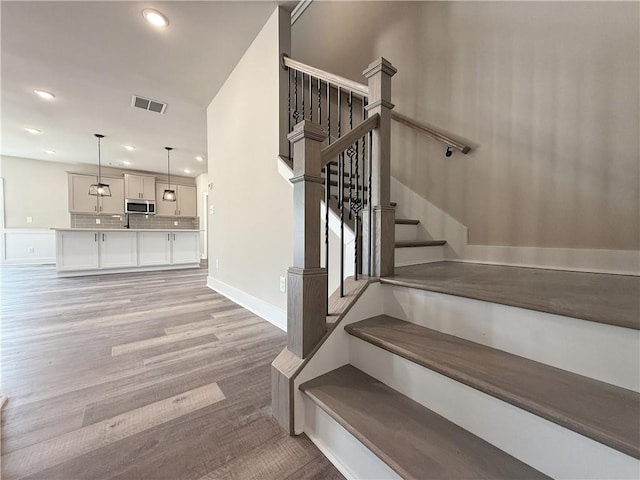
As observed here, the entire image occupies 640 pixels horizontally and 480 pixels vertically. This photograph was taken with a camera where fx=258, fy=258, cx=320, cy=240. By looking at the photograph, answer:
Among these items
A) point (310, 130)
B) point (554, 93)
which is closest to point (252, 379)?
point (310, 130)

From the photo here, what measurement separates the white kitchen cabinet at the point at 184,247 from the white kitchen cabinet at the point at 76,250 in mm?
1334

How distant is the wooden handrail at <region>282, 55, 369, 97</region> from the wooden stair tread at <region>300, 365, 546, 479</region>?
1.58m

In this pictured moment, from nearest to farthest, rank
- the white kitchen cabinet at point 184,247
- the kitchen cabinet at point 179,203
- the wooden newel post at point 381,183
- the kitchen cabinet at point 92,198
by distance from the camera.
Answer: the wooden newel post at point 381,183 < the white kitchen cabinet at point 184,247 < the kitchen cabinet at point 92,198 < the kitchen cabinet at point 179,203

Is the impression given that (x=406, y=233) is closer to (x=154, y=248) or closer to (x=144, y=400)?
(x=144, y=400)

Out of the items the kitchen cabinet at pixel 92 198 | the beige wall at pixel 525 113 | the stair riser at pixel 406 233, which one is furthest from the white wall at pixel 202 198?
the stair riser at pixel 406 233

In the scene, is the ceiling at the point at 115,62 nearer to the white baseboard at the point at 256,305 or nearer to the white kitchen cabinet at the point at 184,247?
the white kitchen cabinet at the point at 184,247

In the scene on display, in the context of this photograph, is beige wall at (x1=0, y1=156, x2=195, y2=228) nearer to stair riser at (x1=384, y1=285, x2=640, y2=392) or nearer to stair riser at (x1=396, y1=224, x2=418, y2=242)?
stair riser at (x1=396, y1=224, x2=418, y2=242)

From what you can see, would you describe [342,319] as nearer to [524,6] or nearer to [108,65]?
[524,6]

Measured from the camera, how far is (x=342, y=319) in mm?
1178

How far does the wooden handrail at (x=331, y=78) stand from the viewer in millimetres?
1668

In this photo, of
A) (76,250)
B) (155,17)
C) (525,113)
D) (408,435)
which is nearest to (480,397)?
(408,435)

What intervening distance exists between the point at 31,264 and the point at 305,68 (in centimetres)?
925

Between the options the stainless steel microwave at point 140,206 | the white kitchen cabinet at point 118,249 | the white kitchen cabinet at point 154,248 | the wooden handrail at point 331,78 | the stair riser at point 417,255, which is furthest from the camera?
the stainless steel microwave at point 140,206

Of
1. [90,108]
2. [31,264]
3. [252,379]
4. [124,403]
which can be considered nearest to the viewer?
[124,403]
